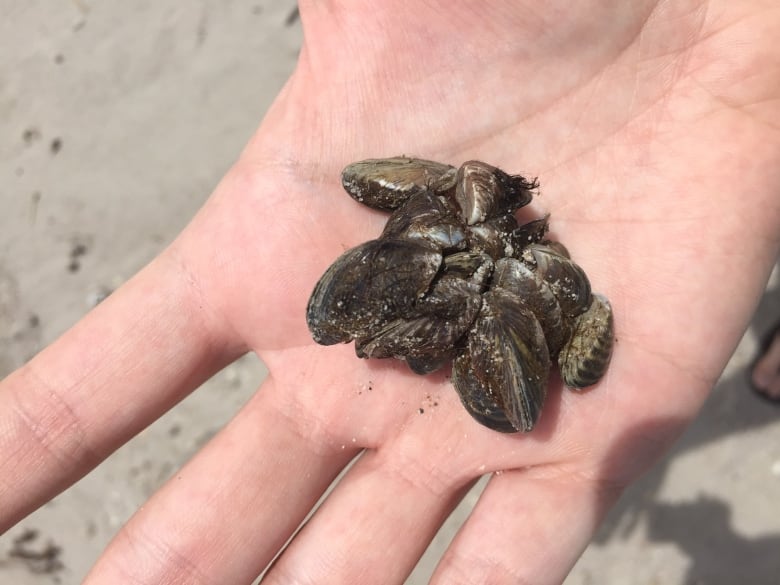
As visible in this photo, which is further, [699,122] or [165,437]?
[165,437]

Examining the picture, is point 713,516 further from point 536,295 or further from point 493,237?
point 493,237

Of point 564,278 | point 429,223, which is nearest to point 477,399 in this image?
point 564,278

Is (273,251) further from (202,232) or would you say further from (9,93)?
(9,93)

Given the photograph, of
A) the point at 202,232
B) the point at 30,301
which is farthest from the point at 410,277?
the point at 30,301

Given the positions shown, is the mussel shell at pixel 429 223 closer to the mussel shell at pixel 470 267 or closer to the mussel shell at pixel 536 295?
the mussel shell at pixel 470 267

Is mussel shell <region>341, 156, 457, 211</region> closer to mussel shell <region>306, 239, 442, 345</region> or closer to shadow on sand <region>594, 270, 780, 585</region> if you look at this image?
mussel shell <region>306, 239, 442, 345</region>

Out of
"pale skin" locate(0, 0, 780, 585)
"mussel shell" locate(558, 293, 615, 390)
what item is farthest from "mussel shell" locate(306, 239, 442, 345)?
"mussel shell" locate(558, 293, 615, 390)
